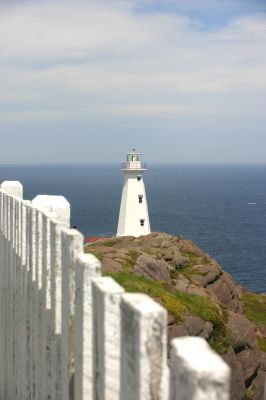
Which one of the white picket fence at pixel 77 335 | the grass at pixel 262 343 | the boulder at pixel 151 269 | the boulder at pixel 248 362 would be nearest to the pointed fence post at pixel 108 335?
the white picket fence at pixel 77 335

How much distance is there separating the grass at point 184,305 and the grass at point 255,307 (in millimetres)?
17211

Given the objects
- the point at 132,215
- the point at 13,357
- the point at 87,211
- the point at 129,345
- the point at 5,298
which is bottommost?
the point at 87,211

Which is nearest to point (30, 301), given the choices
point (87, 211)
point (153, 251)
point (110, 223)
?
point (153, 251)

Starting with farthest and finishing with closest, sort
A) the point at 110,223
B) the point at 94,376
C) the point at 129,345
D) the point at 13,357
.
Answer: the point at 110,223
the point at 13,357
the point at 94,376
the point at 129,345

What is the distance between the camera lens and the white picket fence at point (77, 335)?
203cm

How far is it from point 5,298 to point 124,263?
15.3 meters

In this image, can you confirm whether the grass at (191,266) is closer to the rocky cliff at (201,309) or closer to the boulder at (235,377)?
the rocky cliff at (201,309)

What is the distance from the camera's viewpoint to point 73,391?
351 centimetres

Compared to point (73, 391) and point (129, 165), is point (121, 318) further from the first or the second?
point (129, 165)

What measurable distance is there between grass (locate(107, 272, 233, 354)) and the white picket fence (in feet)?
29.6

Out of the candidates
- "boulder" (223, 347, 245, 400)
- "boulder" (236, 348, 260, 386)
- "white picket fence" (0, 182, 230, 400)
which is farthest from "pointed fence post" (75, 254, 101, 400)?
"boulder" (236, 348, 260, 386)

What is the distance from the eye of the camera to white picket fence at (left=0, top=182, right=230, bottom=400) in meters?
2.03

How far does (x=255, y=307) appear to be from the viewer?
134ft

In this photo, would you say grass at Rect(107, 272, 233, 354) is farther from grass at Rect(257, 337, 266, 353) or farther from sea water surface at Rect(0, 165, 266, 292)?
sea water surface at Rect(0, 165, 266, 292)
